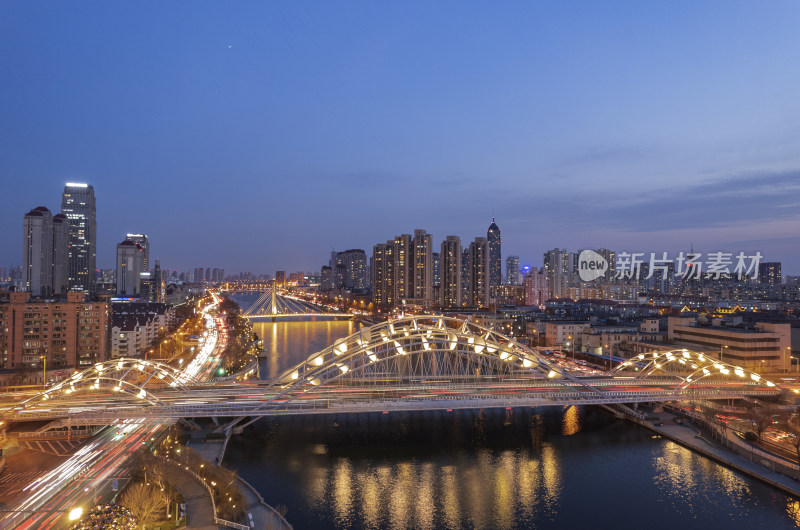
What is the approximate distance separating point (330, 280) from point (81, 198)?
172 feet

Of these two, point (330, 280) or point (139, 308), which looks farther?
point (330, 280)

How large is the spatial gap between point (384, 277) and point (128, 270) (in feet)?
104

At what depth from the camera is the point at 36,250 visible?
153ft

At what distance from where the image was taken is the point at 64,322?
22.7 m

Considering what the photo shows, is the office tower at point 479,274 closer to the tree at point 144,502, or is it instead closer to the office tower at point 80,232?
the office tower at point 80,232

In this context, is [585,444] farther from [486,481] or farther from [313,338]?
[313,338]

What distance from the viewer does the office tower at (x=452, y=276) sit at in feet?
184

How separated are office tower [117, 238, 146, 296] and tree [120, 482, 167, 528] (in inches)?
2463

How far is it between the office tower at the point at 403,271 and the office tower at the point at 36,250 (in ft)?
105

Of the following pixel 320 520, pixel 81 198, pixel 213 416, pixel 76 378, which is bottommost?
pixel 320 520

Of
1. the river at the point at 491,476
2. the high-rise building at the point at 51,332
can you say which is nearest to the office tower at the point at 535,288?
the river at the point at 491,476

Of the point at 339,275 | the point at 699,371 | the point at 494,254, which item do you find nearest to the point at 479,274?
the point at 494,254

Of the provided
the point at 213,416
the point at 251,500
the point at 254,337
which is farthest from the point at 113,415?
the point at 254,337

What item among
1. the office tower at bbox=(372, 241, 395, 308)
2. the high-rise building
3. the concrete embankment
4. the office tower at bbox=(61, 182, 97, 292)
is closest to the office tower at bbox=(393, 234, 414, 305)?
the office tower at bbox=(372, 241, 395, 308)
